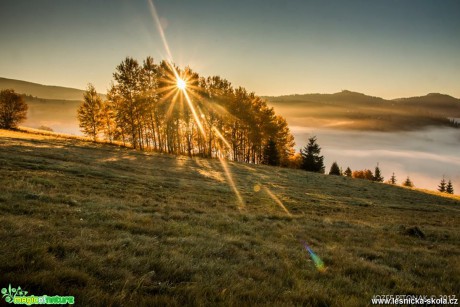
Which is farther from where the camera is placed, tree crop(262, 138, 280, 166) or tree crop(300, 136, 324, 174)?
tree crop(300, 136, 324, 174)

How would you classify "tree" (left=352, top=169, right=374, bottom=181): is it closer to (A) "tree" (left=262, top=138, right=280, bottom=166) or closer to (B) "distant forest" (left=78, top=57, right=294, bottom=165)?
(B) "distant forest" (left=78, top=57, right=294, bottom=165)

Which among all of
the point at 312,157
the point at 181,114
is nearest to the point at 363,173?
the point at 312,157

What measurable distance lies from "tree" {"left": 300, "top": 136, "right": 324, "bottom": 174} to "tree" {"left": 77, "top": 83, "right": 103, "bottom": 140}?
4800cm

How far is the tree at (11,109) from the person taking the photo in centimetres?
6084

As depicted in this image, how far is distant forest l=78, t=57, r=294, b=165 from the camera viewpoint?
5025 cm

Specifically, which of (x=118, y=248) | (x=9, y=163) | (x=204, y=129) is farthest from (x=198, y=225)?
(x=204, y=129)

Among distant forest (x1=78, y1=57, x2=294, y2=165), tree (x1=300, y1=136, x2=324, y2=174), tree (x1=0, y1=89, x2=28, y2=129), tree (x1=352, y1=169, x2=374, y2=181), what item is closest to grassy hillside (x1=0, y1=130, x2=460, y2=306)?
distant forest (x1=78, y1=57, x2=294, y2=165)

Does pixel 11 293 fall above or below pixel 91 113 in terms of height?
below

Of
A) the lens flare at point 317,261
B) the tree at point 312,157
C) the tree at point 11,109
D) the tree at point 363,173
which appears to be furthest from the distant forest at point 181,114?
the tree at point 363,173

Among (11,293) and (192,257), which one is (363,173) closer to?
(192,257)

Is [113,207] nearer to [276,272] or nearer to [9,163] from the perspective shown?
[276,272]

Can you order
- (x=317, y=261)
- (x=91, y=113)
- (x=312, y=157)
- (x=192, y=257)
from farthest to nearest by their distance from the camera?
1. (x=312, y=157)
2. (x=91, y=113)
3. (x=317, y=261)
4. (x=192, y=257)

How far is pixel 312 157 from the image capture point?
65.0 meters

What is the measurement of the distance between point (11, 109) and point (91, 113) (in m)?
22.2
